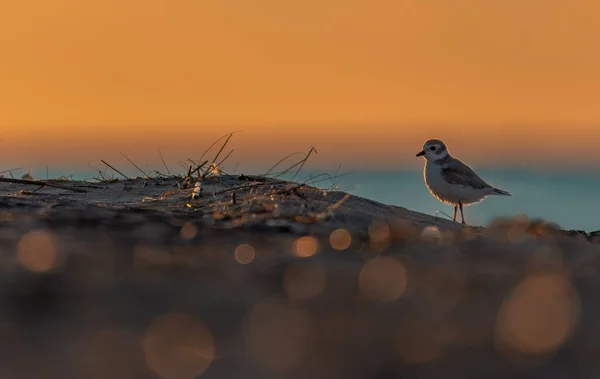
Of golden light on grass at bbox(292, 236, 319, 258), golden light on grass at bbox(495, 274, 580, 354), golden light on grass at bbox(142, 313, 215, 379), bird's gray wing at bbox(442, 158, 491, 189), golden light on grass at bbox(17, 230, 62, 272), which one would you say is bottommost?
golden light on grass at bbox(142, 313, 215, 379)

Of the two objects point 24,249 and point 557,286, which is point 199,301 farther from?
point 557,286

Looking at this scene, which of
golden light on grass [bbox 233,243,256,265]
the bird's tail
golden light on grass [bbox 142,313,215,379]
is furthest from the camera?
the bird's tail

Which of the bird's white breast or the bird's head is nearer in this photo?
the bird's white breast

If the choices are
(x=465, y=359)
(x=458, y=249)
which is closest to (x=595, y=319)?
(x=465, y=359)

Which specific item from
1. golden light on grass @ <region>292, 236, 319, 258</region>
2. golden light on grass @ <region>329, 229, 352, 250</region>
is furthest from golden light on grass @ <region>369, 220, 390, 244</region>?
golden light on grass @ <region>292, 236, 319, 258</region>

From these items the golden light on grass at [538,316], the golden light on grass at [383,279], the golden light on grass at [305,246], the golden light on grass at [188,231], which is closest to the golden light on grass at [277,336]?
the golden light on grass at [383,279]

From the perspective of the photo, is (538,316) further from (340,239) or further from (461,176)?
(461,176)

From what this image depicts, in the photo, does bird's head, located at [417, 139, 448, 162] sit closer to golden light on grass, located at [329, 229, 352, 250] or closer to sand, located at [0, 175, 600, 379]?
sand, located at [0, 175, 600, 379]
